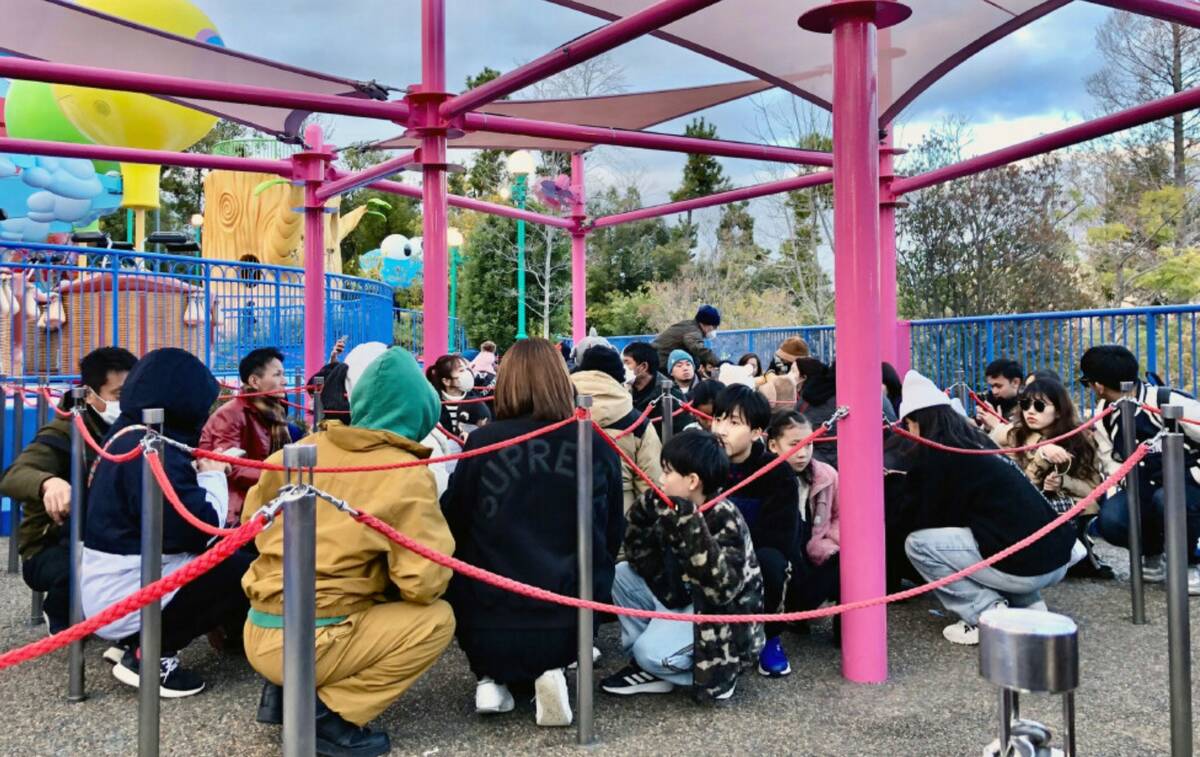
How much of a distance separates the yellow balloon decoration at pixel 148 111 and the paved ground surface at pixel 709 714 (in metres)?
7.08

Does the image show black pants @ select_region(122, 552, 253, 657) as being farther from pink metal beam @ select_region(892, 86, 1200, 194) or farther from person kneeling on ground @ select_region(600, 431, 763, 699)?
pink metal beam @ select_region(892, 86, 1200, 194)

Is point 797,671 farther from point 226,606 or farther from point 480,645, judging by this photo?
point 226,606

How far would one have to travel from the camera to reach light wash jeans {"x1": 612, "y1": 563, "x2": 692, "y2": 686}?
398 centimetres

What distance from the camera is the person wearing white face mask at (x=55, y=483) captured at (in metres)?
4.44

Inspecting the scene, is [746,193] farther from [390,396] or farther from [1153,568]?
[390,396]

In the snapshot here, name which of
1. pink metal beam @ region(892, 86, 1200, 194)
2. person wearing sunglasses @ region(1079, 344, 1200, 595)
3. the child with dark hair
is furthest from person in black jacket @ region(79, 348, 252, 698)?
pink metal beam @ region(892, 86, 1200, 194)

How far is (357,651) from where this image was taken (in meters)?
3.41

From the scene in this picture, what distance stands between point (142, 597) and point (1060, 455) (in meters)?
5.23

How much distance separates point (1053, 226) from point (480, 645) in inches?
751

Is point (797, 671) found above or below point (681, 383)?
below

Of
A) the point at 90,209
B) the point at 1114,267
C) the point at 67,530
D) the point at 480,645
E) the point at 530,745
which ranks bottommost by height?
the point at 530,745

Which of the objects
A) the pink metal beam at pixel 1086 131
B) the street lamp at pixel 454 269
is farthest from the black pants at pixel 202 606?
→ the street lamp at pixel 454 269

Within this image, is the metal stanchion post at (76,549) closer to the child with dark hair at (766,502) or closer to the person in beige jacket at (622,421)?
the person in beige jacket at (622,421)

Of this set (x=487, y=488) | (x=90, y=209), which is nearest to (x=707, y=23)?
(x=487, y=488)
